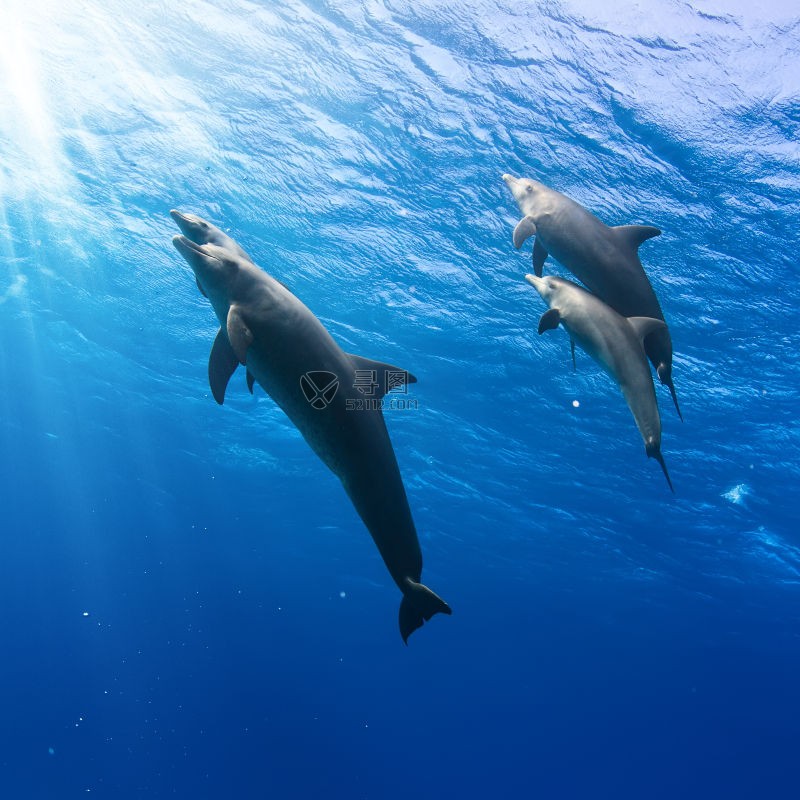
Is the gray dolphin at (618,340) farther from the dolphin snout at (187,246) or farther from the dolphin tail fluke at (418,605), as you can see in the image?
the dolphin snout at (187,246)

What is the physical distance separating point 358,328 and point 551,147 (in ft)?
31.9

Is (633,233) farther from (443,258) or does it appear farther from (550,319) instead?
(443,258)

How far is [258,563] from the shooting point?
70938mm

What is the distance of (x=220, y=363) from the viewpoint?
470 cm

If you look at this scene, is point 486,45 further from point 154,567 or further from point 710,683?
point 154,567

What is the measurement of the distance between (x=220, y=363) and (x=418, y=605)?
241cm

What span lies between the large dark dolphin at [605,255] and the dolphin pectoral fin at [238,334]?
6.99 feet

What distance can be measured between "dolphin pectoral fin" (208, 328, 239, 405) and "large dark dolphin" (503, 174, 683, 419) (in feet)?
7.66

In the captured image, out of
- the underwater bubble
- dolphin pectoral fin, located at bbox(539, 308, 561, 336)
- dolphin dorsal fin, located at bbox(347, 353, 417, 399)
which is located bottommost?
the underwater bubble

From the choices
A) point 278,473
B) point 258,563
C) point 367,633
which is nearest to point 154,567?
point 258,563

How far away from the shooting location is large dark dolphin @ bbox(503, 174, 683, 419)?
443 cm

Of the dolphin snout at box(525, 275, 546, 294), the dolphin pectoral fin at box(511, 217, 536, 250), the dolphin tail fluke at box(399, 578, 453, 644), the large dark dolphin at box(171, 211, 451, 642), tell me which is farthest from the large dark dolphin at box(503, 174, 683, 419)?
the dolphin tail fluke at box(399, 578, 453, 644)

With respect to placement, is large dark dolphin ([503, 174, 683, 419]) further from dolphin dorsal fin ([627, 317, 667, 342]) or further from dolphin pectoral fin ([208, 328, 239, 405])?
dolphin pectoral fin ([208, 328, 239, 405])

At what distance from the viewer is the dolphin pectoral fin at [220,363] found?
461 cm
